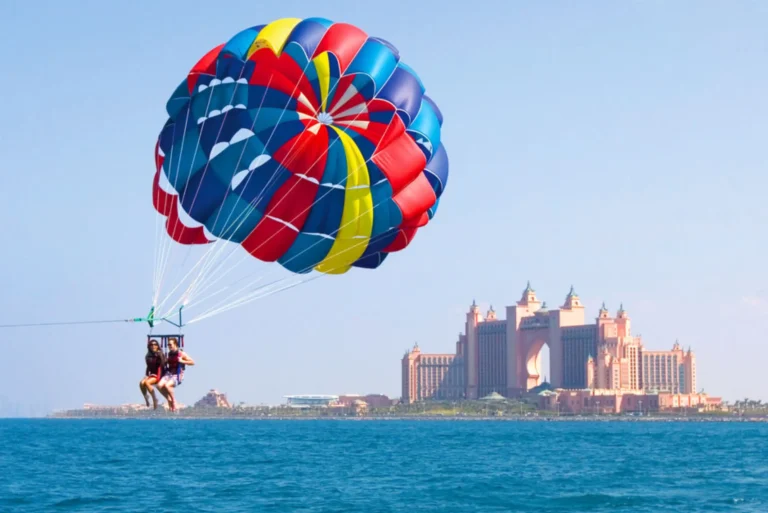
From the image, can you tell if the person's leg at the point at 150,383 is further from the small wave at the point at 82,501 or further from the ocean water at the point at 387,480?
the small wave at the point at 82,501

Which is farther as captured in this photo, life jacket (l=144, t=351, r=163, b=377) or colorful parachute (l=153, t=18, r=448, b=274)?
colorful parachute (l=153, t=18, r=448, b=274)

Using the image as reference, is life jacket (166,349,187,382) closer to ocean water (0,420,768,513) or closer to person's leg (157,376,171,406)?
person's leg (157,376,171,406)

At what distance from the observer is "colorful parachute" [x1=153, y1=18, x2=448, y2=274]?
27.3 metres

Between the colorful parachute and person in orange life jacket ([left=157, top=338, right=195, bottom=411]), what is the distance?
514 centimetres

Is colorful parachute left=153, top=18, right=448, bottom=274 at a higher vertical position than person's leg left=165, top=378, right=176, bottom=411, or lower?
higher

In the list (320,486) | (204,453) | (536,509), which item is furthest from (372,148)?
(204,453)

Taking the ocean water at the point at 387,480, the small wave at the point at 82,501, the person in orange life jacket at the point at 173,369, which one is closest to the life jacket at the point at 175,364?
the person in orange life jacket at the point at 173,369

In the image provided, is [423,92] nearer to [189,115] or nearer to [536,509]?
[189,115]

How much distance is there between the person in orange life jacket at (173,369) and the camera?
76.4 ft

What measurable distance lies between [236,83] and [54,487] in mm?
31874

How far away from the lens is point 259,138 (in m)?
27.6

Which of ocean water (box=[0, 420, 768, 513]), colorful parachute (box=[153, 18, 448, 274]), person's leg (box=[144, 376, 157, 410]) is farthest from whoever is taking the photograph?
ocean water (box=[0, 420, 768, 513])

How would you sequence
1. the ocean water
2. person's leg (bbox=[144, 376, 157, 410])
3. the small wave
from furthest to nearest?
the small wave → the ocean water → person's leg (bbox=[144, 376, 157, 410])

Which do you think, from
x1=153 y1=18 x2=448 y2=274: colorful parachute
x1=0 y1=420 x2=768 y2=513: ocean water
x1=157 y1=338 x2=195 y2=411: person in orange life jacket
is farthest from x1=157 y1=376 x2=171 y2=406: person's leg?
x1=0 y1=420 x2=768 y2=513: ocean water
